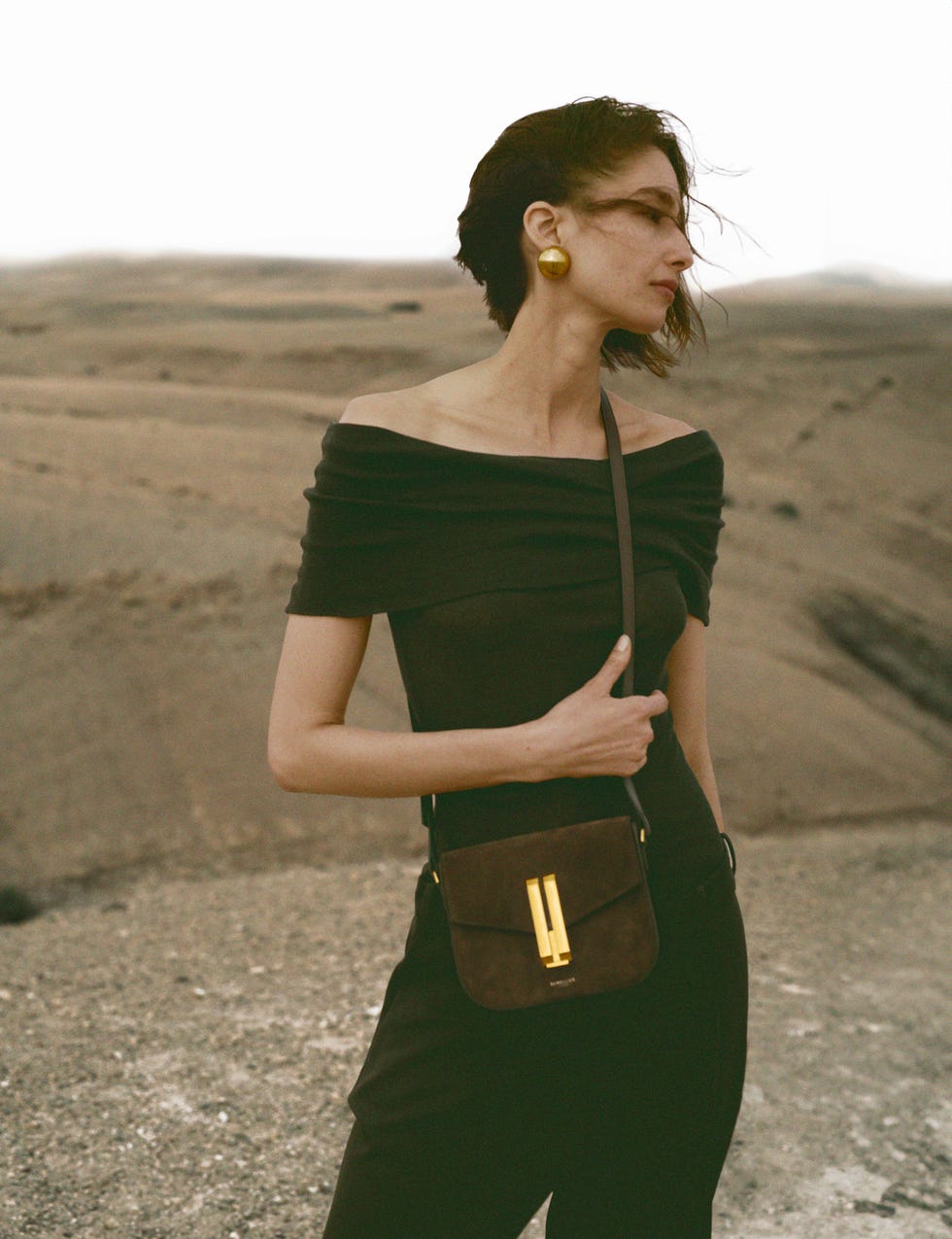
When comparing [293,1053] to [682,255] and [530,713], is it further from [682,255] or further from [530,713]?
[682,255]

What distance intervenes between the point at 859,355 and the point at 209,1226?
22092mm

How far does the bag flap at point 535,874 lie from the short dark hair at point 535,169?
771mm

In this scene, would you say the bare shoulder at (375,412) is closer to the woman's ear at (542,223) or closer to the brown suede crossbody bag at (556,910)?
the woman's ear at (542,223)

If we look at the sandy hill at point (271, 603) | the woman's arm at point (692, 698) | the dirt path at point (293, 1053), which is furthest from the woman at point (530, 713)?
the dirt path at point (293, 1053)

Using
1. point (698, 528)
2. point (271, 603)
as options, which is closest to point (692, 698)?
point (698, 528)

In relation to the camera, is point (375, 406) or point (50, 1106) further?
point (50, 1106)

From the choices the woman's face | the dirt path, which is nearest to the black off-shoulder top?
the woman's face

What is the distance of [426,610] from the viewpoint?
1.70 m

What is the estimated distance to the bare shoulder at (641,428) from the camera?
1.91 m

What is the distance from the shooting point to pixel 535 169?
1.79 meters

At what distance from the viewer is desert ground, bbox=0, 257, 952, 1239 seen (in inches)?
160

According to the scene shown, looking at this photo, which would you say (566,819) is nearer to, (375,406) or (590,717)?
(590,717)

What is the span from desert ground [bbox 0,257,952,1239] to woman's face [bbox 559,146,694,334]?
2823mm

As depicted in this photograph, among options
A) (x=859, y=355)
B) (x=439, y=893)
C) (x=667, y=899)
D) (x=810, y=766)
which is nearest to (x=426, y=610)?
(x=439, y=893)
